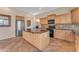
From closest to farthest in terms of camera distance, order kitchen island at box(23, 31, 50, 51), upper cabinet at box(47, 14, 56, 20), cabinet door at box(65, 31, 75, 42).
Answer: cabinet door at box(65, 31, 75, 42) < upper cabinet at box(47, 14, 56, 20) < kitchen island at box(23, 31, 50, 51)

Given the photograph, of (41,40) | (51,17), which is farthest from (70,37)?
(41,40)

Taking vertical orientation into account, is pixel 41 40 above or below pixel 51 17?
below

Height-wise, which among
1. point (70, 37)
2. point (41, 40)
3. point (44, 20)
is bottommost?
point (41, 40)

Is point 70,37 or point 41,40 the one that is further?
point 41,40

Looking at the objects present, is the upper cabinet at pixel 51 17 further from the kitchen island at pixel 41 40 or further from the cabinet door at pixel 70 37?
the cabinet door at pixel 70 37

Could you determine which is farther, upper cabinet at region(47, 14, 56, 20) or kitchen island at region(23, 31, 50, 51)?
kitchen island at region(23, 31, 50, 51)

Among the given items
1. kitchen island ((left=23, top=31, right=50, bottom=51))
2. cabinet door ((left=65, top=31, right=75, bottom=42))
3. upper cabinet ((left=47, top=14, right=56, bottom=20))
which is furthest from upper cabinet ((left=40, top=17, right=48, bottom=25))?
cabinet door ((left=65, top=31, right=75, bottom=42))

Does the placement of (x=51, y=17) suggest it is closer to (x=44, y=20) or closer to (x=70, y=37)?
(x=44, y=20)

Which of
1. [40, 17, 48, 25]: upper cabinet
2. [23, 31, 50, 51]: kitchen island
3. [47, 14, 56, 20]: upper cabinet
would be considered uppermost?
[47, 14, 56, 20]: upper cabinet

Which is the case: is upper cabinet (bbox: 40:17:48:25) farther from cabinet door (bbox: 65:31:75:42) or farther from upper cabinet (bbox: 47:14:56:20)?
cabinet door (bbox: 65:31:75:42)

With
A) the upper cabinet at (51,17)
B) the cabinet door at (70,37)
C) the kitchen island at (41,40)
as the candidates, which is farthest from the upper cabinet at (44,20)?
the cabinet door at (70,37)

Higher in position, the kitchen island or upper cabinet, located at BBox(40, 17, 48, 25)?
upper cabinet, located at BBox(40, 17, 48, 25)

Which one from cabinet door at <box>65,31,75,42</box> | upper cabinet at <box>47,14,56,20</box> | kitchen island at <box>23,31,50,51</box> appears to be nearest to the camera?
cabinet door at <box>65,31,75,42</box>
